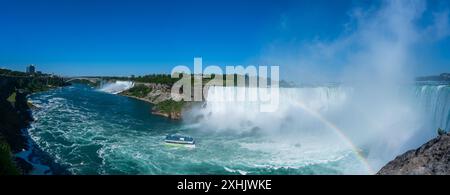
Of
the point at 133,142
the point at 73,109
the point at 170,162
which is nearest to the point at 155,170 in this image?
the point at 170,162

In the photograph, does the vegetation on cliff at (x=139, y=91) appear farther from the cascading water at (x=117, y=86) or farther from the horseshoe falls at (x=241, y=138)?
the horseshoe falls at (x=241, y=138)

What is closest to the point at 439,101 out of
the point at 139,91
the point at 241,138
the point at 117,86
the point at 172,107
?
the point at 241,138

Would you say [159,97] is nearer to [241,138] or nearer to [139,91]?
[139,91]

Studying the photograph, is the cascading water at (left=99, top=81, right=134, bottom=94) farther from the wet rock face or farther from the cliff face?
the wet rock face

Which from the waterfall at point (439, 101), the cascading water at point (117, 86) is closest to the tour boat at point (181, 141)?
the waterfall at point (439, 101)

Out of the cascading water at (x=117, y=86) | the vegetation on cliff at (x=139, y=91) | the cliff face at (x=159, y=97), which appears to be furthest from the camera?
the cascading water at (x=117, y=86)

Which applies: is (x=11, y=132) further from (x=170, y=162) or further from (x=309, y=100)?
(x=309, y=100)
